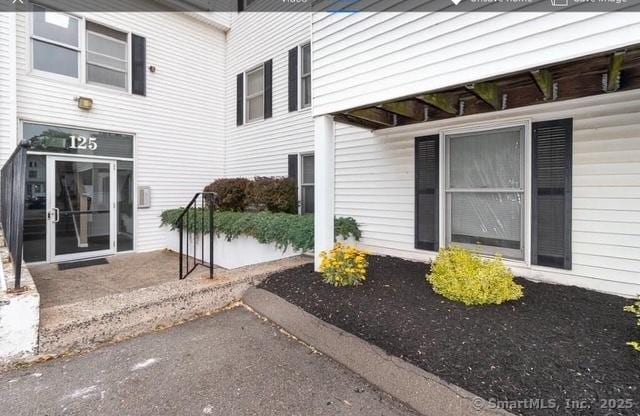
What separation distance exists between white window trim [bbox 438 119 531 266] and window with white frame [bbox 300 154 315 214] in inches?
121

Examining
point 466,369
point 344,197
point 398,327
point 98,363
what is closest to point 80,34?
point 344,197

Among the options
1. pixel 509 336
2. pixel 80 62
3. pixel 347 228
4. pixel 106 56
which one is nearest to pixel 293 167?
pixel 347 228

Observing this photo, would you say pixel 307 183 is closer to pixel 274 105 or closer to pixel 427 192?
pixel 274 105

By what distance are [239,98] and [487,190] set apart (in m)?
6.90

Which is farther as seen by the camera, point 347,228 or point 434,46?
point 347,228

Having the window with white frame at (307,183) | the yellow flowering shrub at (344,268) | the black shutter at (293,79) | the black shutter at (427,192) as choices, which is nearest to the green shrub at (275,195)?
the window with white frame at (307,183)

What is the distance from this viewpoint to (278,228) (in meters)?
5.59

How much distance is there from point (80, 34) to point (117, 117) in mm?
1748

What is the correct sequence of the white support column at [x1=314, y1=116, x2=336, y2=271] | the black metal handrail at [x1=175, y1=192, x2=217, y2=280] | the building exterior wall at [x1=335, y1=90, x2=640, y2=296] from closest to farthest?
1. the building exterior wall at [x1=335, y1=90, x2=640, y2=296]
2. the white support column at [x1=314, y1=116, x2=336, y2=271]
3. the black metal handrail at [x1=175, y1=192, x2=217, y2=280]

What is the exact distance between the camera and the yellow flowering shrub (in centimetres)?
365

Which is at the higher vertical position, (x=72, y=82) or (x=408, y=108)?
(x=72, y=82)

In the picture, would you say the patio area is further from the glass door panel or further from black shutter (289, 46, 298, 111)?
black shutter (289, 46, 298, 111)

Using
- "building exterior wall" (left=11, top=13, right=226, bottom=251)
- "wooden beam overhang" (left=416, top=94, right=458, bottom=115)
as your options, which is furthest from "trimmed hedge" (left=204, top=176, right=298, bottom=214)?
"wooden beam overhang" (left=416, top=94, right=458, bottom=115)

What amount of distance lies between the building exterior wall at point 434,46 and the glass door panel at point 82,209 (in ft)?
18.3
